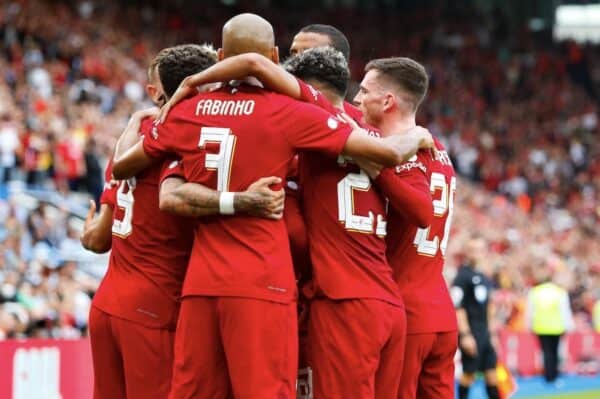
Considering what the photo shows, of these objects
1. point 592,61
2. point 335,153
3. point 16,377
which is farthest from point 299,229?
point 592,61

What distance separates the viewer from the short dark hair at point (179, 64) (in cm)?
650

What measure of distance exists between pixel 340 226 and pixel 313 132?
0.53 meters

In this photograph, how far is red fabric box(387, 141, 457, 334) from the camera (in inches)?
260

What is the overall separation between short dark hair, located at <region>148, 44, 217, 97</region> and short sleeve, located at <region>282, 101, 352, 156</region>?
816 mm

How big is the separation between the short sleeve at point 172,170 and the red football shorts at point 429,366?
1.55 metres

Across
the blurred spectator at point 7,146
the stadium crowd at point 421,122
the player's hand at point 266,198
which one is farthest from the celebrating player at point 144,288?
the blurred spectator at point 7,146

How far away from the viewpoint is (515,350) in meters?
21.9

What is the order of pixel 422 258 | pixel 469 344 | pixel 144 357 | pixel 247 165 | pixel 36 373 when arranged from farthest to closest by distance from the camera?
pixel 469 344, pixel 36 373, pixel 422 258, pixel 144 357, pixel 247 165

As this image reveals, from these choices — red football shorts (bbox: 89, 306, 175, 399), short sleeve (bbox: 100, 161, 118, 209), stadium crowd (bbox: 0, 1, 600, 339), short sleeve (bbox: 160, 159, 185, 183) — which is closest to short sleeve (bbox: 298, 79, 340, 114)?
short sleeve (bbox: 160, 159, 185, 183)

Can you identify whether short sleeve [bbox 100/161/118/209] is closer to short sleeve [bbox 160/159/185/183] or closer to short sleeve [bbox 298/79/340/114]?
short sleeve [bbox 160/159/185/183]

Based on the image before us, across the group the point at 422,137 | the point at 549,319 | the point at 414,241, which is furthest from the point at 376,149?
the point at 549,319

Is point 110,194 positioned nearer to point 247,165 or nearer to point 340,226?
point 247,165

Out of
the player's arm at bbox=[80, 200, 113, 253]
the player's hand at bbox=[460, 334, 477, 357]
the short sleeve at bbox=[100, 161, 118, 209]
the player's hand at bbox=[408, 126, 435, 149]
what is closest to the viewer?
the player's hand at bbox=[408, 126, 435, 149]

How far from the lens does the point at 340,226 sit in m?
6.14
